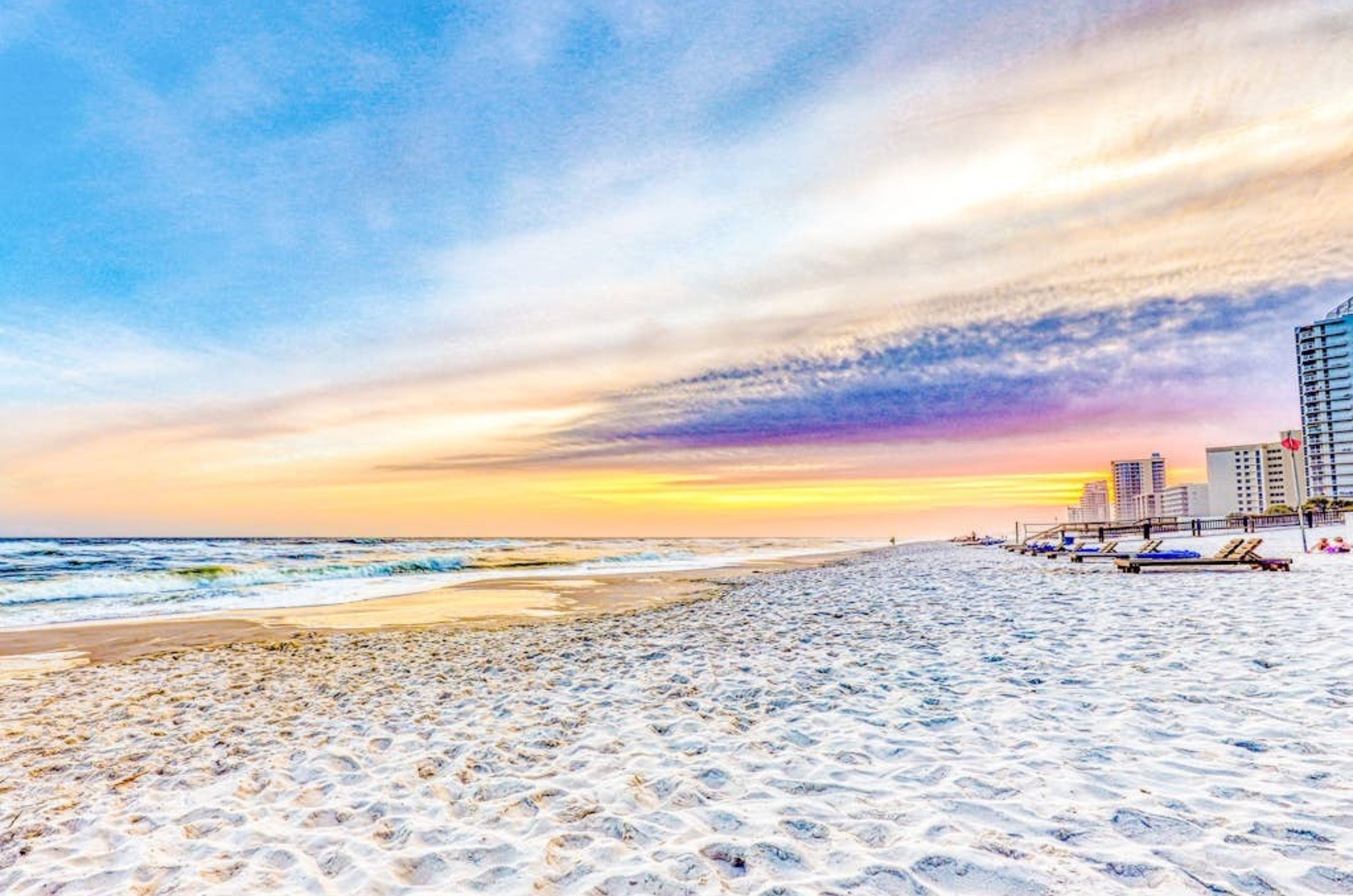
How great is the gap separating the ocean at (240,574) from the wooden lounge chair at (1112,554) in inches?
702

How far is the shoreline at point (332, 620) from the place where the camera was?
41.9 feet

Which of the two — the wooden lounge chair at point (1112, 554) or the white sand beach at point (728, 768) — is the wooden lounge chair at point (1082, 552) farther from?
the white sand beach at point (728, 768)

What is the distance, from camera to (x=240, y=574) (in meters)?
31.6

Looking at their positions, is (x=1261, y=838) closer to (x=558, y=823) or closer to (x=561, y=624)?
(x=558, y=823)

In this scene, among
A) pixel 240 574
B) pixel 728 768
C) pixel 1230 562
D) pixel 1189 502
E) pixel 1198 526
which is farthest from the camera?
pixel 1189 502

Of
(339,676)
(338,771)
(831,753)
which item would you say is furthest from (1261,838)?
(339,676)

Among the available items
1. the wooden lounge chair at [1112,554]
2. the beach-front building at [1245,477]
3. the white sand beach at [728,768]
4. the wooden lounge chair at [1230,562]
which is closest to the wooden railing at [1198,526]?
the wooden lounge chair at [1112,554]

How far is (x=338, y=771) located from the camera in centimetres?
557

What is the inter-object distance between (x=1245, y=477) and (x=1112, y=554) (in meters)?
183

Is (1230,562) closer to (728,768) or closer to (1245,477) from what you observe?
(728,768)

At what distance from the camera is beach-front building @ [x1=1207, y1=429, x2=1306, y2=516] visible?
157625 mm

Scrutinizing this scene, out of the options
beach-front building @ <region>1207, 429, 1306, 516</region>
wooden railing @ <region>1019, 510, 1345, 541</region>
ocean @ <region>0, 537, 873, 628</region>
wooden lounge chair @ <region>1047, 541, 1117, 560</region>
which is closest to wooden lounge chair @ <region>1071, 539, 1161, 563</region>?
wooden lounge chair @ <region>1047, 541, 1117, 560</region>

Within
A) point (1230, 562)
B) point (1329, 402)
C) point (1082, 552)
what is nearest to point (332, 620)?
point (1230, 562)

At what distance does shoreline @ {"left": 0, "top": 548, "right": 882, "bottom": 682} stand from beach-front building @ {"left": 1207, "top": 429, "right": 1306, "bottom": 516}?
598ft
